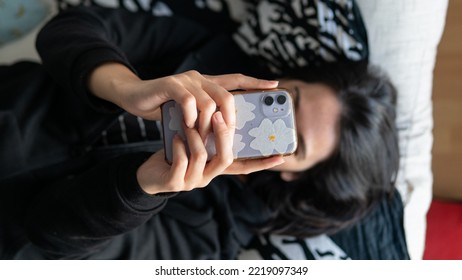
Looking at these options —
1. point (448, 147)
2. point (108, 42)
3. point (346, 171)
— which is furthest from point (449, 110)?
point (108, 42)

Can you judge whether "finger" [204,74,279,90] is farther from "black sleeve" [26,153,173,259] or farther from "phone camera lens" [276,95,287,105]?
"black sleeve" [26,153,173,259]

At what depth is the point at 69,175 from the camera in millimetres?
661

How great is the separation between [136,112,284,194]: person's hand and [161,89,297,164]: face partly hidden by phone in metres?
0.01

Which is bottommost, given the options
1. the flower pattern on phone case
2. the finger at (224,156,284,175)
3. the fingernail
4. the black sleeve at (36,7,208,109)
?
the black sleeve at (36,7,208,109)

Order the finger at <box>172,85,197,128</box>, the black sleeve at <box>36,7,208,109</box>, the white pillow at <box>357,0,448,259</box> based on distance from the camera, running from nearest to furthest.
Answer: the finger at <box>172,85,197,128</box> → the black sleeve at <box>36,7,208,109</box> → the white pillow at <box>357,0,448,259</box>

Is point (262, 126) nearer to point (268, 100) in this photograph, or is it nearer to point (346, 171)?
point (268, 100)

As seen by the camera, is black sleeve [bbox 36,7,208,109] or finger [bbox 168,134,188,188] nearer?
finger [bbox 168,134,188,188]

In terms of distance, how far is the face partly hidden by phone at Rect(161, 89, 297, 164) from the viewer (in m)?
0.45

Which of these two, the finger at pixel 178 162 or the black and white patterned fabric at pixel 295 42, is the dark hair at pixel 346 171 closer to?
the black and white patterned fabric at pixel 295 42

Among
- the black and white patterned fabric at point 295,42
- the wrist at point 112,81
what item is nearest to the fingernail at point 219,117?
the wrist at point 112,81

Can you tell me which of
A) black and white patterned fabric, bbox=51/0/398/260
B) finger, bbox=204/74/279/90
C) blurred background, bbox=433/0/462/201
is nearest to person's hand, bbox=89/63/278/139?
finger, bbox=204/74/279/90

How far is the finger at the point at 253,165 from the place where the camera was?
446 mm

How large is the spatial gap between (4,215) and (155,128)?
0.22m

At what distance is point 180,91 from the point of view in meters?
0.42
